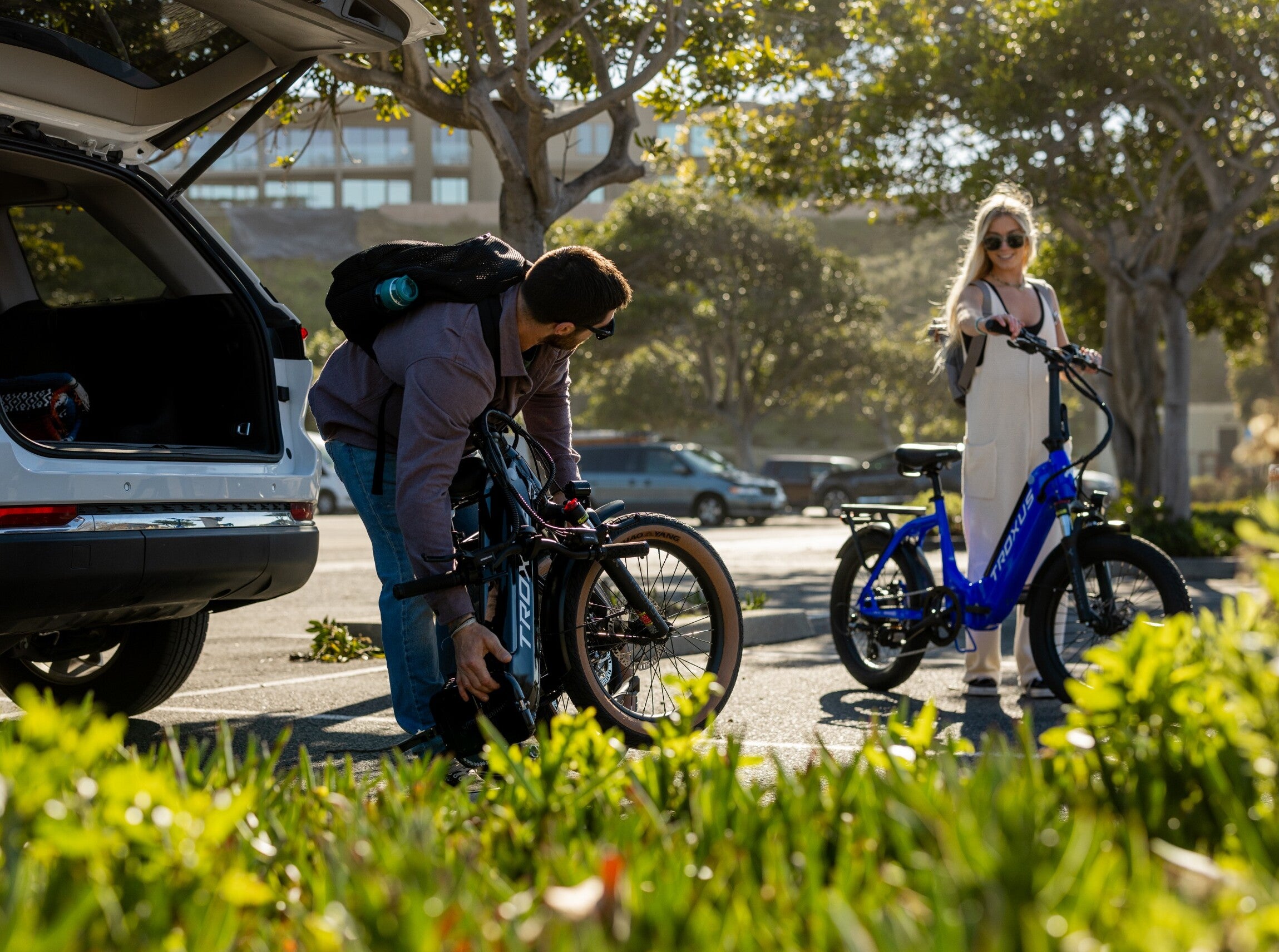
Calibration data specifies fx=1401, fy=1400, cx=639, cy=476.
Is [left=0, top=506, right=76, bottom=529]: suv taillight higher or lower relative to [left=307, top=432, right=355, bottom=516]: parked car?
higher

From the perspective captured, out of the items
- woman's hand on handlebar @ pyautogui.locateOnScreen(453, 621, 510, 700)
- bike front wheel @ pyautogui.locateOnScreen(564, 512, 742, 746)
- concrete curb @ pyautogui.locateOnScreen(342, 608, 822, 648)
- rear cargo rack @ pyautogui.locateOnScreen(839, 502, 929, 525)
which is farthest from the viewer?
concrete curb @ pyautogui.locateOnScreen(342, 608, 822, 648)

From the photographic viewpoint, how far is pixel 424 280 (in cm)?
396

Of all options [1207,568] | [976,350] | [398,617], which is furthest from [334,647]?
[1207,568]

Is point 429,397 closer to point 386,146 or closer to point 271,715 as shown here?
point 271,715

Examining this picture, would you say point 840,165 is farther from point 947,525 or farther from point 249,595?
point 249,595

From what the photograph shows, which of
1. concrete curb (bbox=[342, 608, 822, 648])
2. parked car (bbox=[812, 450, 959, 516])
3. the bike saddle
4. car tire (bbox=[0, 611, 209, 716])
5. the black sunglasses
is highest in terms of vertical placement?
the black sunglasses

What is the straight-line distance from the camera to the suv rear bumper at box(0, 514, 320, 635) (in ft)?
12.2

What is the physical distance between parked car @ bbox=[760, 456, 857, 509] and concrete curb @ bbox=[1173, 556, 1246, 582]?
2435 cm

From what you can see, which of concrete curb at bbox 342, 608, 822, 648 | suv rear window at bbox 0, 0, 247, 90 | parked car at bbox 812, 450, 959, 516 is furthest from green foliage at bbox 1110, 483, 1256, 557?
parked car at bbox 812, 450, 959, 516

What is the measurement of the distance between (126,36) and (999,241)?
11.2ft

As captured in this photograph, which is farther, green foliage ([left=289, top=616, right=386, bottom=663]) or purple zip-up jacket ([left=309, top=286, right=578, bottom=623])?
green foliage ([left=289, top=616, right=386, bottom=663])

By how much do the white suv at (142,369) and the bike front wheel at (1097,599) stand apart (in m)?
2.64

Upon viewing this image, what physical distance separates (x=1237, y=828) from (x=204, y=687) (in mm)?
5155

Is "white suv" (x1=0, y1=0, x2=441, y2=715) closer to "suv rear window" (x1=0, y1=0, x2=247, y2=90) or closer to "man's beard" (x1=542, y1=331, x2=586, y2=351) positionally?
"suv rear window" (x1=0, y1=0, x2=247, y2=90)
